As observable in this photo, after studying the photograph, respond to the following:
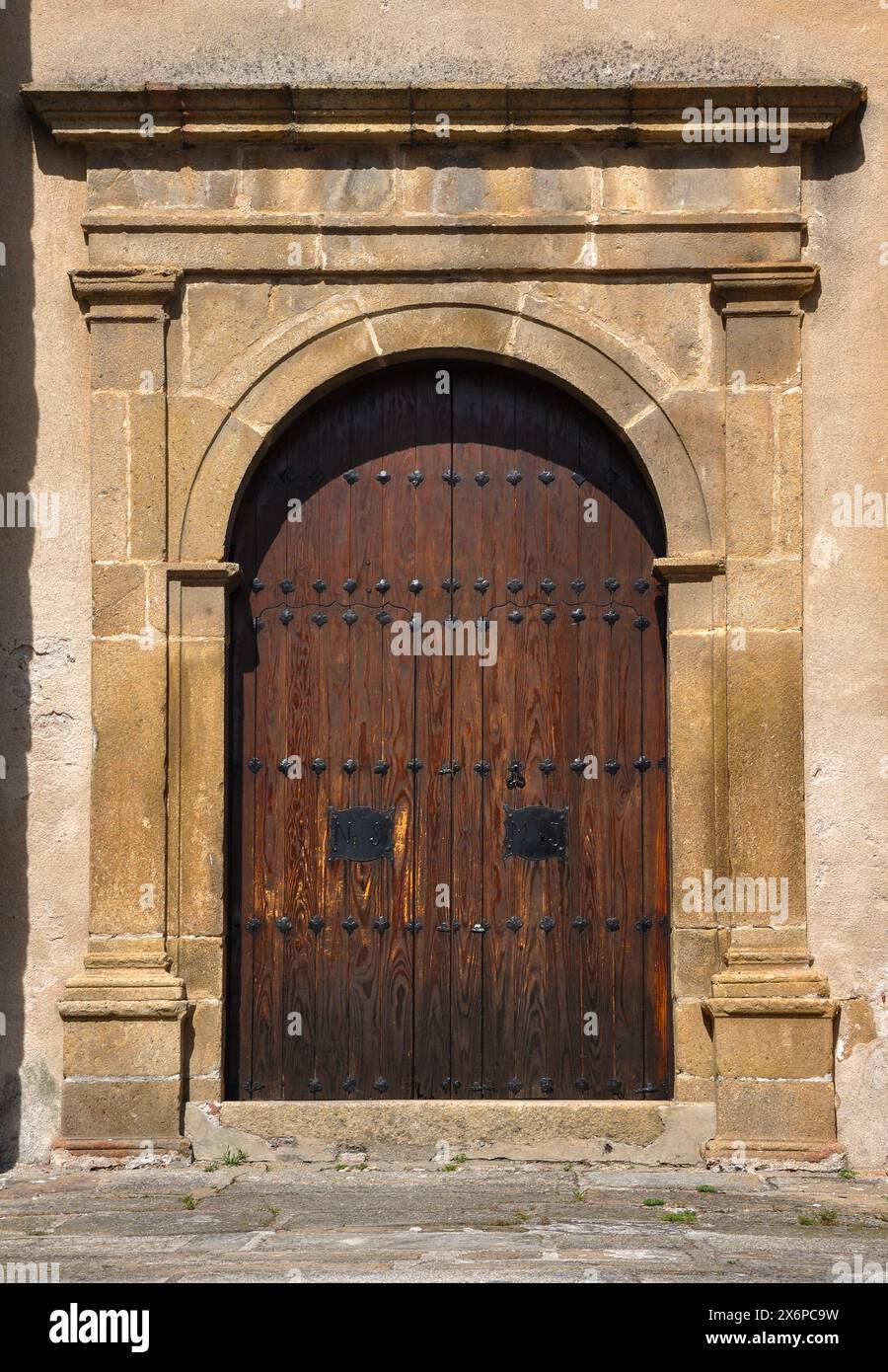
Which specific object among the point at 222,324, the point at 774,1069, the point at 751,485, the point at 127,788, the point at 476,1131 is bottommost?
the point at 476,1131

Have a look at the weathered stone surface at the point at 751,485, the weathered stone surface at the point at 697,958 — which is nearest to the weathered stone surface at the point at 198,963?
the weathered stone surface at the point at 697,958

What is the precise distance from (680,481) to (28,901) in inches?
108

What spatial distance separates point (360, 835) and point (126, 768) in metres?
0.86

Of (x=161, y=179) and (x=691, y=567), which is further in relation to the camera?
(x=161, y=179)

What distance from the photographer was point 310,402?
17.7 ft

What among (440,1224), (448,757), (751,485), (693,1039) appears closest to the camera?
(440,1224)

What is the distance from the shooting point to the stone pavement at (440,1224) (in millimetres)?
3785

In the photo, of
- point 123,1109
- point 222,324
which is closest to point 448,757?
point 123,1109

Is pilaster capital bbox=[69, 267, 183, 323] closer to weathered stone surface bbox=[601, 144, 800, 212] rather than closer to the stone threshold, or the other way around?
weathered stone surface bbox=[601, 144, 800, 212]

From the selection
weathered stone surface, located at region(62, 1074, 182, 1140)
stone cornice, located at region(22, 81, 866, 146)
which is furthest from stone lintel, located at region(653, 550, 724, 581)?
weathered stone surface, located at region(62, 1074, 182, 1140)

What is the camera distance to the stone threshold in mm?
5090

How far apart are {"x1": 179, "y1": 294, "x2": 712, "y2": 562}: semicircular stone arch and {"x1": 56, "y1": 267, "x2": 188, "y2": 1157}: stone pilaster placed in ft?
0.69

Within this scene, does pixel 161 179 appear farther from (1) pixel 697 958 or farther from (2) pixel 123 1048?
(1) pixel 697 958

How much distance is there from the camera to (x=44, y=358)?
212 inches
